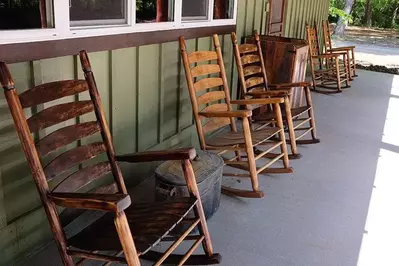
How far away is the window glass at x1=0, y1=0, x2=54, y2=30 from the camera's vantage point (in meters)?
1.91

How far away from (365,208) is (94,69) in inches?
74.5

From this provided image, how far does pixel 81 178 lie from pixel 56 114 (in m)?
0.30

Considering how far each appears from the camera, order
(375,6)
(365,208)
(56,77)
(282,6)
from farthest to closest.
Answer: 1. (375,6)
2. (282,6)
3. (365,208)
4. (56,77)

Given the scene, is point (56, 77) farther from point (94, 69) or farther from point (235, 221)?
point (235, 221)

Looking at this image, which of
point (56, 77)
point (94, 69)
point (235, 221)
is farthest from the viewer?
point (235, 221)

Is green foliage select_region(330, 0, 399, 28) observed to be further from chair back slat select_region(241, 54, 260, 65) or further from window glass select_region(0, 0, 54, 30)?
window glass select_region(0, 0, 54, 30)

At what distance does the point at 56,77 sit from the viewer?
6.82ft

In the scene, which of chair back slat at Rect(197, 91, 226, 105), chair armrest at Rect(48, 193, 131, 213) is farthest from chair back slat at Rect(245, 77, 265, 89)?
chair armrest at Rect(48, 193, 131, 213)

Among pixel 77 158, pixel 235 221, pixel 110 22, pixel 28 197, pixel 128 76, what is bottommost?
pixel 235 221

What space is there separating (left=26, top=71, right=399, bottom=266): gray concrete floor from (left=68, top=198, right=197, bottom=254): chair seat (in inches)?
18.5

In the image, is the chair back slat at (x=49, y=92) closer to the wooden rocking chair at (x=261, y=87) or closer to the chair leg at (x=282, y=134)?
the chair leg at (x=282, y=134)

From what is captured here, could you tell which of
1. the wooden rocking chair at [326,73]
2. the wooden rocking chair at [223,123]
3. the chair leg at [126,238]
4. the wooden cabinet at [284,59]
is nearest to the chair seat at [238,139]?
the wooden rocking chair at [223,123]

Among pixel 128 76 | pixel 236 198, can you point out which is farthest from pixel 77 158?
pixel 236 198

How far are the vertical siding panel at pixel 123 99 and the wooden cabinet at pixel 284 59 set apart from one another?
5.83ft
